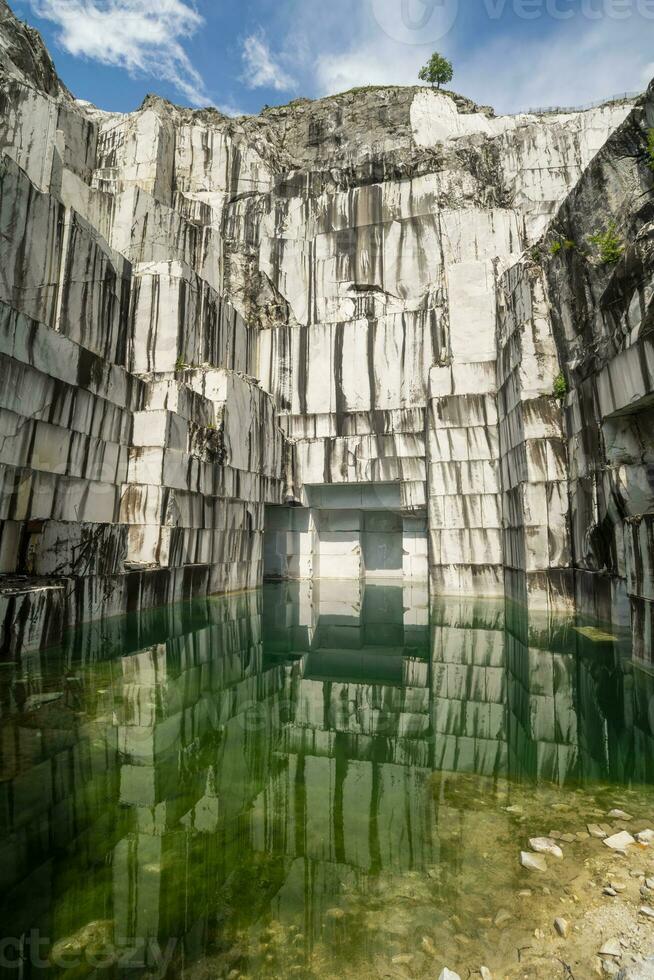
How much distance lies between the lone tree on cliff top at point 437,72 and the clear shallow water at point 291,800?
44.7m

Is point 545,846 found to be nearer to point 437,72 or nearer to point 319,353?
point 319,353

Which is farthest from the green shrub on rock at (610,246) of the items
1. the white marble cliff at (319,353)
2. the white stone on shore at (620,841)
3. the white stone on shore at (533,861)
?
the white stone on shore at (533,861)

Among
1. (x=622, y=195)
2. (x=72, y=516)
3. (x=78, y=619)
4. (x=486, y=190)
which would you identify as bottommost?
(x=78, y=619)

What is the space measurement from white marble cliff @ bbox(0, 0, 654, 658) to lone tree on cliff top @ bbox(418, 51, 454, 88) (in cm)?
1211

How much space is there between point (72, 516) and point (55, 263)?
6654mm

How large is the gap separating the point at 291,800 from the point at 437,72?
4793 cm

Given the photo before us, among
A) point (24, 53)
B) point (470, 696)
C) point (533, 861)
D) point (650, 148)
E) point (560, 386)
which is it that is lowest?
point (533, 861)

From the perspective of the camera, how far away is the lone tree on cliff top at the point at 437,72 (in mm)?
38653

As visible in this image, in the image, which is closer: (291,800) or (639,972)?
(639,972)

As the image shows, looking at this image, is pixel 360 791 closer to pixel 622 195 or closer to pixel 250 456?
pixel 622 195

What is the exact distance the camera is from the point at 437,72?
38906 mm

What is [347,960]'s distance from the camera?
2172 millimetres

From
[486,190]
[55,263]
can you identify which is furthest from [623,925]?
[486,190]

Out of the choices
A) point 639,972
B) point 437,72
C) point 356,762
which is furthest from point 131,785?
point 437,72
